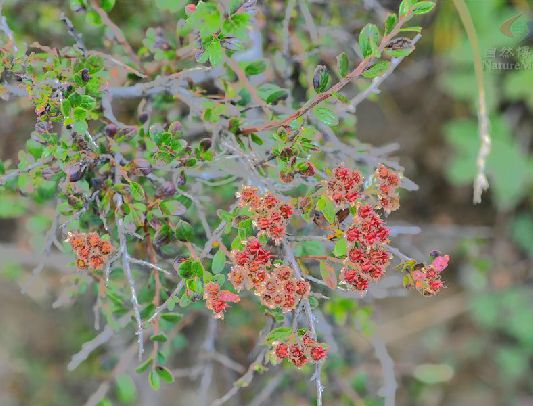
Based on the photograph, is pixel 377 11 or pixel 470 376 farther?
pixel 470 376

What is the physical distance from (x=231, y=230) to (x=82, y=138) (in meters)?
0.30

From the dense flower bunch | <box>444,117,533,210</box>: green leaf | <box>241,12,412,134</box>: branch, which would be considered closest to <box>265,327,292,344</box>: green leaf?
the dense flower bunch

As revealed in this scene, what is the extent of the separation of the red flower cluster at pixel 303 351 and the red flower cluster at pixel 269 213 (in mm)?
164

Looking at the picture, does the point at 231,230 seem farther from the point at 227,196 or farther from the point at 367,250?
the point at 227,196

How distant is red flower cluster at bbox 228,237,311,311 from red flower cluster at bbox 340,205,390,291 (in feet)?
0.26

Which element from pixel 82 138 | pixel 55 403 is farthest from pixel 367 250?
pixel 55 403

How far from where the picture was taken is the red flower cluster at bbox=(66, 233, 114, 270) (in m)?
1.05

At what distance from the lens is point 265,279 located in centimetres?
101

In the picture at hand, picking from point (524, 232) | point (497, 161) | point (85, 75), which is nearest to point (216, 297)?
point (85, 75)

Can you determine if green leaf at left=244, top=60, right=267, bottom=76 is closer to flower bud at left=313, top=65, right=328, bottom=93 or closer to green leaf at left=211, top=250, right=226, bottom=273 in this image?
flower bud at left=313, top=65, right=328, bottom=93

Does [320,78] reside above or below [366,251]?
above

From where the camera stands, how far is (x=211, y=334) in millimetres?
1718

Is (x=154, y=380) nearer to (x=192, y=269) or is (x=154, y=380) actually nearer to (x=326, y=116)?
(x=192, y=269)

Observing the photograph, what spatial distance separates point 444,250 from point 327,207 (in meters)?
2.02
